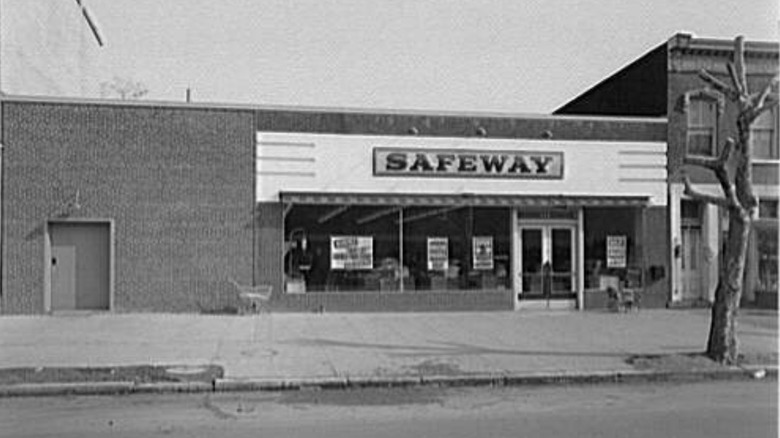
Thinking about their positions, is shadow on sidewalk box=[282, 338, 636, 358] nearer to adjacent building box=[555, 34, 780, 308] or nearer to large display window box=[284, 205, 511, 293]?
large display window box=[284, 205, 511, 293]

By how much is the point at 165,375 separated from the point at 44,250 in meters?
8.22

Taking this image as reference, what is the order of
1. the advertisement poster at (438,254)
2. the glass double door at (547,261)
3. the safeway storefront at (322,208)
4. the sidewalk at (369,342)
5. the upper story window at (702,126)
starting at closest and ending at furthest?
1. the sidewalk at (369,342)
2. the safeway storefront at (322,208)
3. the advertisement poster at (438,254)
4. the glass double door at (547,261)
5. the upper story window at (702,126)

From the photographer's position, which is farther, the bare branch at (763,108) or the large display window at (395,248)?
the large display window at (395,248)

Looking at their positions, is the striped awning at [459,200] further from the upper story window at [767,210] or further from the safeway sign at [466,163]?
the upper story window at [767,210]

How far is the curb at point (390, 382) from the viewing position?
9844 millimetres

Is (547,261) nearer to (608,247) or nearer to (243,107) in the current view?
(608,247)

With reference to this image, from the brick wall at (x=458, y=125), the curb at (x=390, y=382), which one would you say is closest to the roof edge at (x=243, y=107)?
the brick wall at (x=458, y=125)

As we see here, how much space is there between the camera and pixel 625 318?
1736 cm

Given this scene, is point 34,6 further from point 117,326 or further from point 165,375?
point 165,375

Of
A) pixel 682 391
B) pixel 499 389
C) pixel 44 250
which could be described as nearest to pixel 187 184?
pixel 44 250

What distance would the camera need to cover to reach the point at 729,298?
459 inches

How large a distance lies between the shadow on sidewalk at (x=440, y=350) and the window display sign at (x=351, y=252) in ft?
16.2

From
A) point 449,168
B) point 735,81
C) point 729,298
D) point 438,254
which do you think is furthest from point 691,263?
point 735,81

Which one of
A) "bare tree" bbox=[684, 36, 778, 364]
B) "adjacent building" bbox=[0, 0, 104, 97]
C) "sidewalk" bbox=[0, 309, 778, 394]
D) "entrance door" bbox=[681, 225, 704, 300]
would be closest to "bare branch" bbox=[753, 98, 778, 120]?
"bare tree" bbox=[684, 36, 778, 364]
